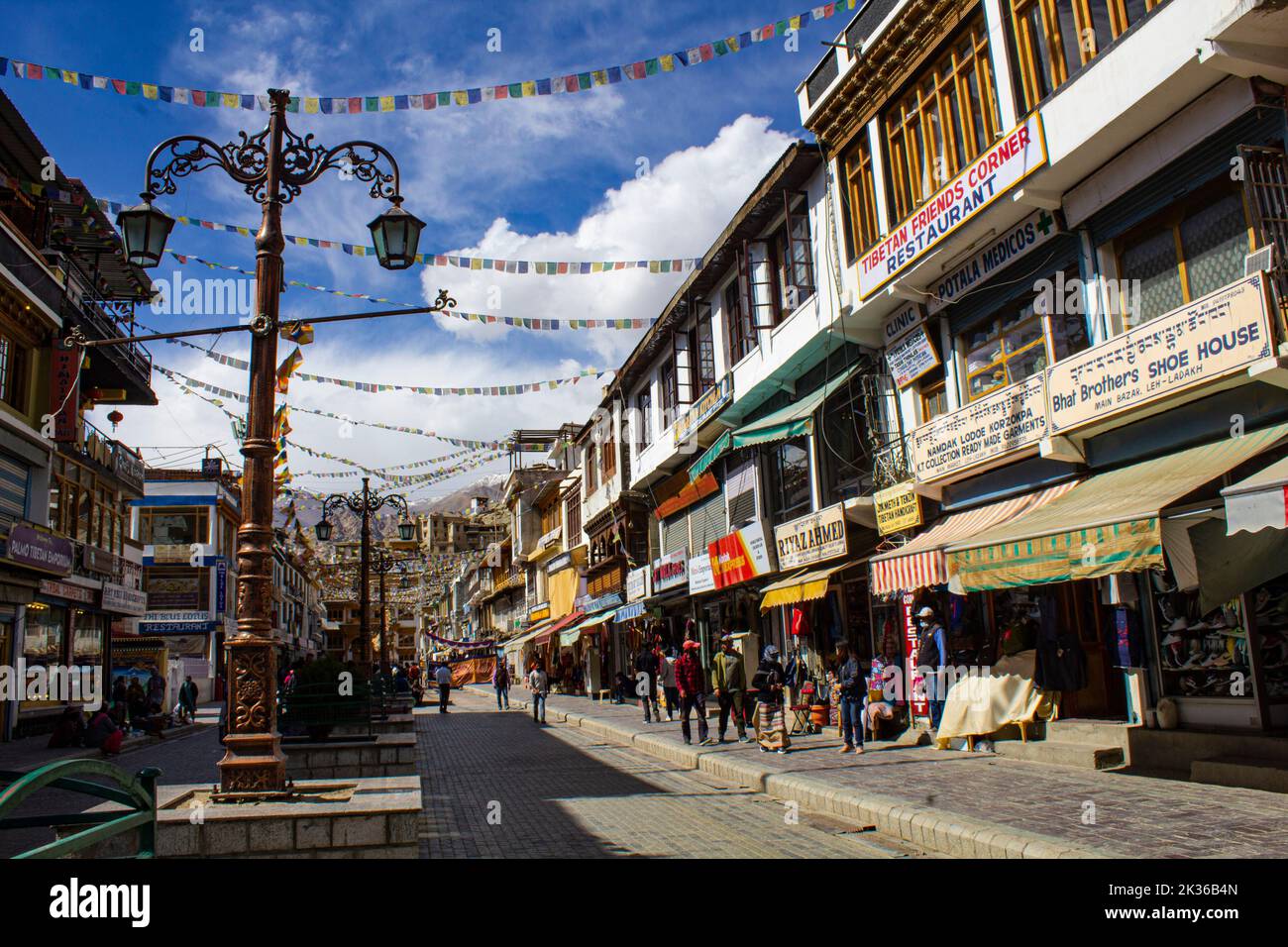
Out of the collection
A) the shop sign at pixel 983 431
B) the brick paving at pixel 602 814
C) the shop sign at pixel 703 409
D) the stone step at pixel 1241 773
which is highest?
the shop sign at pixel 703 409

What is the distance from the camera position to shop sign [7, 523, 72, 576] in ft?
69.5

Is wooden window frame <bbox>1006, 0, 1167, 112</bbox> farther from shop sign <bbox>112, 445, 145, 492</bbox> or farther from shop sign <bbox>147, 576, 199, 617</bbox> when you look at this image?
shop sign <bbox>147, 576, 199, 617</bbox>

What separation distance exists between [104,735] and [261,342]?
49.0ft

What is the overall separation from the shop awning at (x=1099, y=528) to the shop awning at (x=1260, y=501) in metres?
0.70

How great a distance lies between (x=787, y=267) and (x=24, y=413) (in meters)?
19.5

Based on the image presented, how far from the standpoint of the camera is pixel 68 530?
87.1 feet

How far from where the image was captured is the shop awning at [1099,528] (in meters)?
9.30

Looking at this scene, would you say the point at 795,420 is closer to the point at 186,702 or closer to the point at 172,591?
the point at 186,702

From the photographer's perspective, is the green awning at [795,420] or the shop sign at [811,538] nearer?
the shop sign at [811,538]

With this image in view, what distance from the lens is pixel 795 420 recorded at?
60.6ft

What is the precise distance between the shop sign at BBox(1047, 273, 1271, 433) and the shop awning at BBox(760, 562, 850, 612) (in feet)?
19.4

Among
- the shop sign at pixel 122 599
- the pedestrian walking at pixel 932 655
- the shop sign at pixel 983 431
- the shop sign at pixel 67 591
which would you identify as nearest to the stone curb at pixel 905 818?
the pedestrian walking at pixel 932 655

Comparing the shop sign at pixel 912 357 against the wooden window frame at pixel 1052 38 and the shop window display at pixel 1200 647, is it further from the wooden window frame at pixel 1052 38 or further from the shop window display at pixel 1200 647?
the shop window display at pixel 1200 647

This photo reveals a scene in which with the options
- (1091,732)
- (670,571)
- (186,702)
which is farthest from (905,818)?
(186,702)
